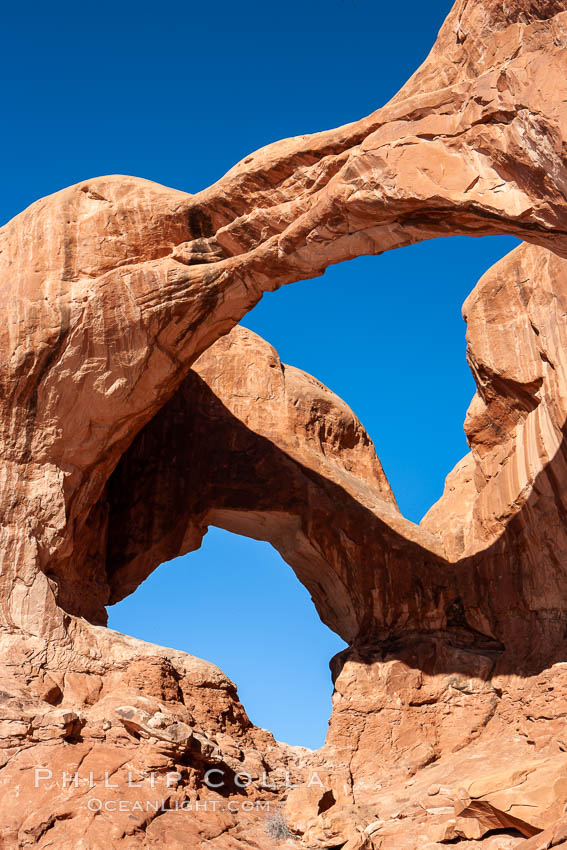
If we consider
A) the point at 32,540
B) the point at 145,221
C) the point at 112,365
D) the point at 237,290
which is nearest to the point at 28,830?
the point at 32,540

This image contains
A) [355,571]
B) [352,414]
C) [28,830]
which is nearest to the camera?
[28,830]

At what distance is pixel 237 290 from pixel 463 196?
4.20 m

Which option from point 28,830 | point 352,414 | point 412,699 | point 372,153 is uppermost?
point 352,414

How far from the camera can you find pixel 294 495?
18.5 meters

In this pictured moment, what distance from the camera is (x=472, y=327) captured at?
18.5 metres

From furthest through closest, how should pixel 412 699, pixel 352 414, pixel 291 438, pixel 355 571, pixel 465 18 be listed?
pixel 352 414, pixel 291 438, pixel 355 571, pixel 412 699, pixel 465 18

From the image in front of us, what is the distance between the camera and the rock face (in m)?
11.6

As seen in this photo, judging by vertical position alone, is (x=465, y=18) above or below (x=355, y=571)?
above

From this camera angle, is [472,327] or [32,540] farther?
[472,327]

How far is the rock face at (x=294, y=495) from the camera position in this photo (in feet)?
38.2

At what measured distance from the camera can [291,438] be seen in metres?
20.1

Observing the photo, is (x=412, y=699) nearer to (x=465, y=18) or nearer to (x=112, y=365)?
(x=112, y=365)

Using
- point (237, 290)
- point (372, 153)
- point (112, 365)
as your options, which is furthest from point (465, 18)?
point (112, 365)

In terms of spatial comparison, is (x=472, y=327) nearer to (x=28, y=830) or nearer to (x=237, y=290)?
(x=237, y=290)
